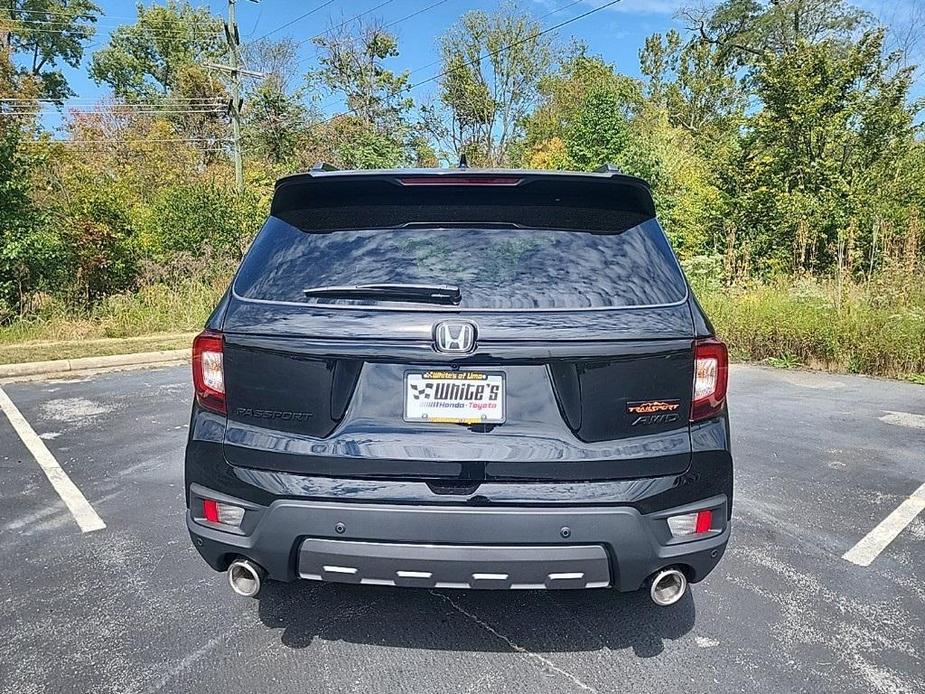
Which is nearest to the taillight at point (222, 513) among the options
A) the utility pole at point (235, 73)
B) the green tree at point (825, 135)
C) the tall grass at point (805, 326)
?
the tall grass at point (805, 326)

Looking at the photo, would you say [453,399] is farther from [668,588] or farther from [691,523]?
[668,588]

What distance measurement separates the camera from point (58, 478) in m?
4.21

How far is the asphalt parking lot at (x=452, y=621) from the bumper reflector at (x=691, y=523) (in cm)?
58

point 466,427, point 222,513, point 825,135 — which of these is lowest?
point 222,513

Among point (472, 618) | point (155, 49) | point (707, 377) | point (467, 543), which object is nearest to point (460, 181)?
point (707, 377)

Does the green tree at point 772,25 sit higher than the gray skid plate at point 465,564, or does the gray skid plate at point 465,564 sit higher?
the green tree at point 772,25

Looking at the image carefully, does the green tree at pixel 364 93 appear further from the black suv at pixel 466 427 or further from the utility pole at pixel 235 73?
the black suv at pixel 466 427

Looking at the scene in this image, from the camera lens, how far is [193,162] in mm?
28672

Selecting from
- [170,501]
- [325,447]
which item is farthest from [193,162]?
[325,447]

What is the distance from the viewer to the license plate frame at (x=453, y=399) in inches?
76.4

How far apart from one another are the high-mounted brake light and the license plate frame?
0.74m

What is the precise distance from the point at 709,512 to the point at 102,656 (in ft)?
7.27

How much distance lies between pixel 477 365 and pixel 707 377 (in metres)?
0.76

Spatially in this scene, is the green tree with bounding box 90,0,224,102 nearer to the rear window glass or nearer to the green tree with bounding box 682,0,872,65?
the green tree with bounding box 682,0,872,65
